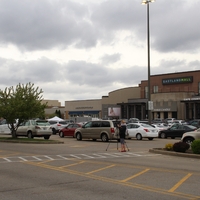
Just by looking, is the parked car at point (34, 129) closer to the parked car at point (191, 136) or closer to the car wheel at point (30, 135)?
the car wheel at point (30, 135)

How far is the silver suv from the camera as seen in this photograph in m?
26.9

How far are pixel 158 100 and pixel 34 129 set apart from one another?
55.2 metres

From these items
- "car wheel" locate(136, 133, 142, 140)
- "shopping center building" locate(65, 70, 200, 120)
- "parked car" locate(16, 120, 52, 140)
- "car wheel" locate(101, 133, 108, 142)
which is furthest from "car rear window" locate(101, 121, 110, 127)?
"shopping center building" locate(65, 70, 200, 120)

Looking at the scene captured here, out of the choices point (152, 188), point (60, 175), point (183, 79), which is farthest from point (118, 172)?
point (183, 79)

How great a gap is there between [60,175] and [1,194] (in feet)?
9.74

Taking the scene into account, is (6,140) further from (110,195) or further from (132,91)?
(132,91)

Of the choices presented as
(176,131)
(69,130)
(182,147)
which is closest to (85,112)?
(69,130)

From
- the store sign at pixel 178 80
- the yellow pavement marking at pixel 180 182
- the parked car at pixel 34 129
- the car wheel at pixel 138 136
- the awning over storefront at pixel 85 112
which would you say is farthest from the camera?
the awning over storefront at pixel 85 112

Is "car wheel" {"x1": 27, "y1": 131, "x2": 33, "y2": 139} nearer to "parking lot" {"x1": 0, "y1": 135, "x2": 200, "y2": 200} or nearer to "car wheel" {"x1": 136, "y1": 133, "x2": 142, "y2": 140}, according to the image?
"car wheel" {"x1": 136, "y1": 133, "x2": 142, "y2": 140}

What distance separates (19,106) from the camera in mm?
27422

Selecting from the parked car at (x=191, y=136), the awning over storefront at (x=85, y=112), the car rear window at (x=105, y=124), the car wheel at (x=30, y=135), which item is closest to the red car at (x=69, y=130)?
the car wheel at (x=30, y=135)

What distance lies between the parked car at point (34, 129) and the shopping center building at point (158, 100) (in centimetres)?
4839

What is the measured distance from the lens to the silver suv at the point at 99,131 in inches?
1060

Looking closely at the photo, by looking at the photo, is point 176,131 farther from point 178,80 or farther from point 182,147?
point 178,80
